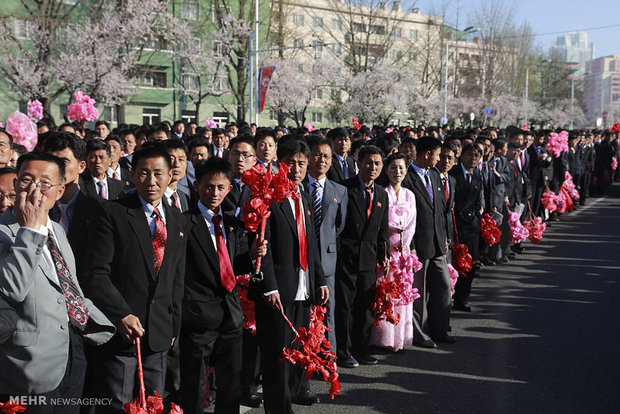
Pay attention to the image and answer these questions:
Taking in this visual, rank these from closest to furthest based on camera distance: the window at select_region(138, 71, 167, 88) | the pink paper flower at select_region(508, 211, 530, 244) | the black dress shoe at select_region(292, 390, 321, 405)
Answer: the black dress shoe at select_region(292, 390, 321, 405) < the pink paper flower at select_region(508, 211, 530, 244) < the window at select_region(138, 71, 167, 88)

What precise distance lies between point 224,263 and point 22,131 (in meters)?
4.46

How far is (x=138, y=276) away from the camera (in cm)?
357

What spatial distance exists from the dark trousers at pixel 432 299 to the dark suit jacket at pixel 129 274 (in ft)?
11.5

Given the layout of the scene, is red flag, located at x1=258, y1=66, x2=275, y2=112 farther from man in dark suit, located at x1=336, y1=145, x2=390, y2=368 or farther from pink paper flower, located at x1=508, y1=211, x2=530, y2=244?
man in dark suit, located at x1=336, y1=145, x2=390, y2=368

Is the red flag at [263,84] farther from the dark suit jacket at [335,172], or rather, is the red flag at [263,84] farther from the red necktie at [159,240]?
the red necktie at [159,240]

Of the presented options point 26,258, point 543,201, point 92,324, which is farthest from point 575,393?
point 543,201

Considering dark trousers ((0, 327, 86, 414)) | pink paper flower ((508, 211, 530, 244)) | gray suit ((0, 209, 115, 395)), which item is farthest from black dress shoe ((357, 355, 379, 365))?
pink paper flower ((508, 211, 530, 244))

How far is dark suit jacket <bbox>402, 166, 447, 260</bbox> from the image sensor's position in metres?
6.51

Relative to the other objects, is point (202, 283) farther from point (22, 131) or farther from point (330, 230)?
point (22, 131)

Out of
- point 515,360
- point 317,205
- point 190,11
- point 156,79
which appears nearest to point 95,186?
point 317,205

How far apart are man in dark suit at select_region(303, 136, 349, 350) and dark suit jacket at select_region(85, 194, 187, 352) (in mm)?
1968

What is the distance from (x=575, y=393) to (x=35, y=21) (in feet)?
88.6

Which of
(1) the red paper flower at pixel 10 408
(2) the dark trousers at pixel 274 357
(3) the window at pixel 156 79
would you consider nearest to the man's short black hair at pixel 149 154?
(2) the dark trousers at pixel 274 357

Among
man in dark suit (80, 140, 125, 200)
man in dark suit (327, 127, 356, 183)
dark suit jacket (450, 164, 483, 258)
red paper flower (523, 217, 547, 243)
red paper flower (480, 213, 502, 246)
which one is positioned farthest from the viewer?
red paper flower (523, 217, 547, 243)
